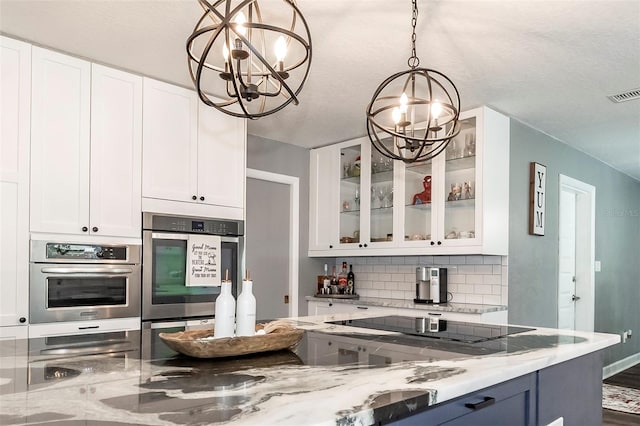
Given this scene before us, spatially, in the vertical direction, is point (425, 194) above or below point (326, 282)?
above

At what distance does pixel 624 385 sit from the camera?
A: 5.12 m

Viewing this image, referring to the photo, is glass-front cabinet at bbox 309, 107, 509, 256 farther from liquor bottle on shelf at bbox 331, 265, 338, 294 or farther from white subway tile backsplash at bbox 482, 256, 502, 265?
liquor bottle on shelf at bbox 331, 265, 338, 294

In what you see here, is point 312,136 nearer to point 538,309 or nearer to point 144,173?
point 144,173

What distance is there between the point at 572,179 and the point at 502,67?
2435 mm

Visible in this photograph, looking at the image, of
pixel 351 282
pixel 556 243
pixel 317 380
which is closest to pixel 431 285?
pixel 351 282

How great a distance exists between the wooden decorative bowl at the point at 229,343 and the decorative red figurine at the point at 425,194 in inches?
115

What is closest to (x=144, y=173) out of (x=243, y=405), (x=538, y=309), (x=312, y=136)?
(x=312, y=136)

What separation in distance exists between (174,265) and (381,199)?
82.2 inches

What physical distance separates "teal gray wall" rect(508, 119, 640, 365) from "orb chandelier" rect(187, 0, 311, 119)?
7.09 feet

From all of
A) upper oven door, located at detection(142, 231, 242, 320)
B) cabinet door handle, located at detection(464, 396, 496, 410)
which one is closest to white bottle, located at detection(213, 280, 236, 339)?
cabinet door handle, located at detection(464, 396, 496, 410)

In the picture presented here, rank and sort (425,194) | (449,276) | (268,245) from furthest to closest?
(268,245), (449,276), (425,194)

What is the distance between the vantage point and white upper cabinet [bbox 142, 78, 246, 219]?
3357 millimetres

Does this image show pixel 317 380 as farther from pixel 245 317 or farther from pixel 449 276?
pixel 449 276

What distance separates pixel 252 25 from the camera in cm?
133
